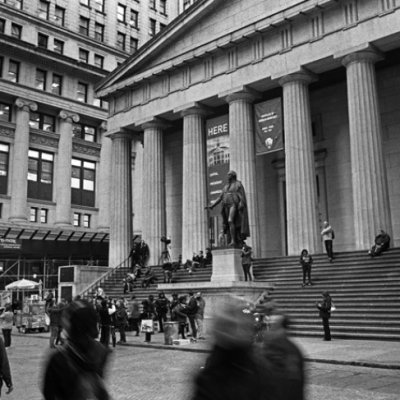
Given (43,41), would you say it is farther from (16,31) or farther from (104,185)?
(104,185)

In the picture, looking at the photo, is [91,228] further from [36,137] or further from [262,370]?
[262,370]

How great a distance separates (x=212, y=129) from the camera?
33.6 m

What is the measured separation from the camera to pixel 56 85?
5519cm

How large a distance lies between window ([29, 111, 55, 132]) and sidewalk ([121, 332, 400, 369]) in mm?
39410

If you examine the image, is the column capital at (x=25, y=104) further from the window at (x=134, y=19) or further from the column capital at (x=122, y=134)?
the window at (x=134, y=19)

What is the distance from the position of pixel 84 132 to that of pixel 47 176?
23.4 feet

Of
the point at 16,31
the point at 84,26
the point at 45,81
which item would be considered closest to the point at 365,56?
the point at 45,81

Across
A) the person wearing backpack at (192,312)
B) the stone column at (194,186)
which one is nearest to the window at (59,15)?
the stone column at (194,186)

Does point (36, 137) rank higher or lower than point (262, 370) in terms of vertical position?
higher

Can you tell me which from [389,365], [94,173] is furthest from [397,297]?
[94,173]

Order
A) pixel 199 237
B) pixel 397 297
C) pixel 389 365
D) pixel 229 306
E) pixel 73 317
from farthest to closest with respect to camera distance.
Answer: pixel 199 237
pixel 397 297
pixel 389 365
pixel 73 317
pixel 229 306

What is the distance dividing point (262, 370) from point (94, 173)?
2257 inches

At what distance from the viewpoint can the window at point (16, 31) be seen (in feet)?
168

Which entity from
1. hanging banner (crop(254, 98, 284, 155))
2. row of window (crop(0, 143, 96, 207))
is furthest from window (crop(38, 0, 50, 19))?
hanging banner (crop(254, 98, 284, 155))
